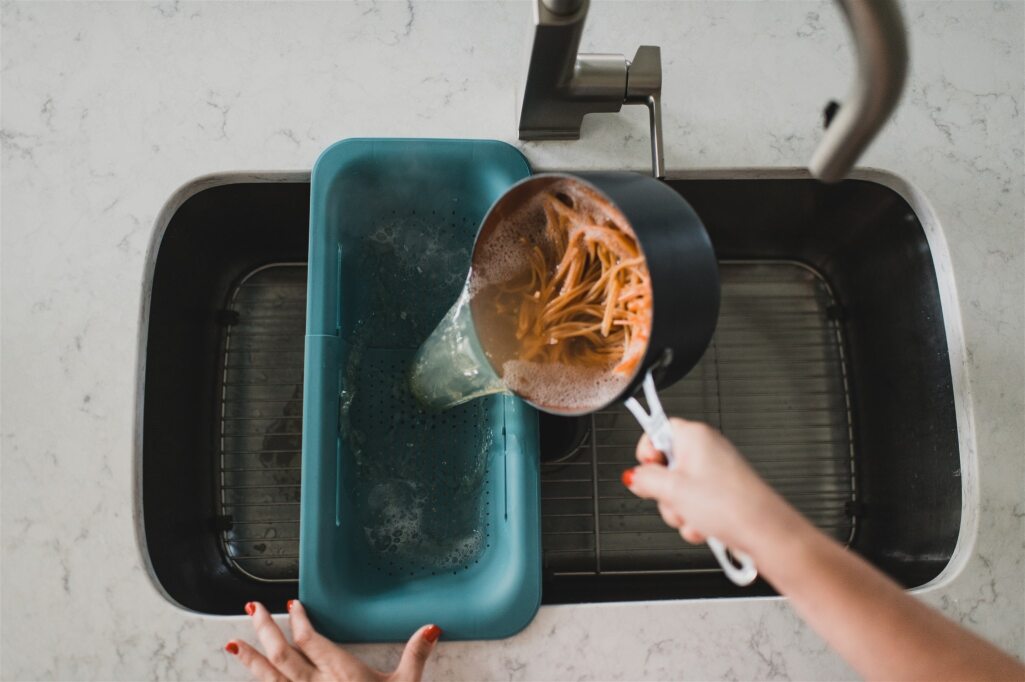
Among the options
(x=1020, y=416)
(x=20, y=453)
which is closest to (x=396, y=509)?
(x=20, y=453)

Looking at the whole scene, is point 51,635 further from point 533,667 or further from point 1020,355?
point 1020,355

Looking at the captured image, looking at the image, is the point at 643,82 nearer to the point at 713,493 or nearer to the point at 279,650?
the point at 713,493

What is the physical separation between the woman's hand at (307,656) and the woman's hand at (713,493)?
487mm

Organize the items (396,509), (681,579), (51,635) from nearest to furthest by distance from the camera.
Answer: (51,635) < (396,509) < (681,579)

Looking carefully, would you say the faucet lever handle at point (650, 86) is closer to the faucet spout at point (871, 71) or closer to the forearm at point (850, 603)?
the faucet spout at point (871, 71)

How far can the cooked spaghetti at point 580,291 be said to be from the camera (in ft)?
2.78

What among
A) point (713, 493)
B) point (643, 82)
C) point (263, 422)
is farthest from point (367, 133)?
point (713, 493)

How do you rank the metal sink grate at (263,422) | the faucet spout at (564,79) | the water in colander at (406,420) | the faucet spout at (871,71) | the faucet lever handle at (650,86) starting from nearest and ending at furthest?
1. the faucet spout at (871,71)
2. the faucet spout at (564,79)
3. the faucet lever handle at (650,86)
4. the water in colander at (406,420)
5. the metal sink grate at (263,422)

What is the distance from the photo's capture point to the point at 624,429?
1412 mm

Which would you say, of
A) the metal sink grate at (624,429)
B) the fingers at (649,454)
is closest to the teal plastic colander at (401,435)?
the metal sink grate at (624,429)

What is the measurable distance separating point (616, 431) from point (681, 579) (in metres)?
0.31

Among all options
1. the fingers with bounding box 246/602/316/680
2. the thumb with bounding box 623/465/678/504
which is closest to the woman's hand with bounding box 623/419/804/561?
the thumb with bounding box 623/465/678/504

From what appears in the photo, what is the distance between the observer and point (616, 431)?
4.63 ft

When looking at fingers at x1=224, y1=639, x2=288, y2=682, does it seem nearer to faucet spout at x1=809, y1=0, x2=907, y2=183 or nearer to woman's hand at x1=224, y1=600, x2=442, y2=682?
woman's hand at x1=224, y1=600, x2=442, y2=682
